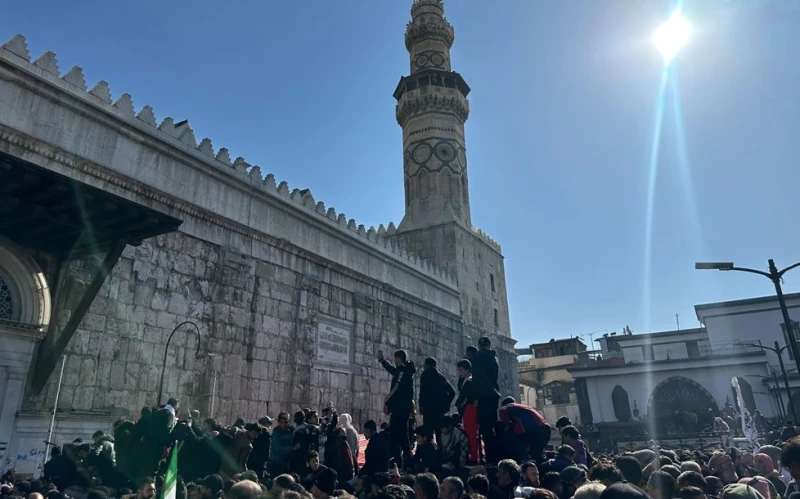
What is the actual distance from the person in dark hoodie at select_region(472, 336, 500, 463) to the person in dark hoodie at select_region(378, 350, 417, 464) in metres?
0.95

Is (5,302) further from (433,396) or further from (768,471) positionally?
(768,471)

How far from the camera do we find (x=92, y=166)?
334 inches

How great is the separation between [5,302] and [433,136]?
683 inches

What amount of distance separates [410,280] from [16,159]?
12296mm

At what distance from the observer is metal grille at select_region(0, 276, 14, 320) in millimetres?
7332

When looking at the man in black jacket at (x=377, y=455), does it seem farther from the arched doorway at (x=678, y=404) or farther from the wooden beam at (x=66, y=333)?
the arched doorway at (x=678, y=404)

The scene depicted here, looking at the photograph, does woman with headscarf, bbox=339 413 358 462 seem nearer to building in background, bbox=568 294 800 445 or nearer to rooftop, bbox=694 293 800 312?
building in background, bbox=568 294 800 445

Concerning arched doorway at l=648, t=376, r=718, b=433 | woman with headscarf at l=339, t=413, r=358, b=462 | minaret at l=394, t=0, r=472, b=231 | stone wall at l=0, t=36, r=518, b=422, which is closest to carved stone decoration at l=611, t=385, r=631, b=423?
arched doorway at l=648, t=376, r=718, b=433

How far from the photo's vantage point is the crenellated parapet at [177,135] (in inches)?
315

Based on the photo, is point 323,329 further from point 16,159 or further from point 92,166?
point 16,159

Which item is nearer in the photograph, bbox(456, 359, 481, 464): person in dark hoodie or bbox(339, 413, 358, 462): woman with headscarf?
bbox(456, 359, 481, 464): person in dark hoodie

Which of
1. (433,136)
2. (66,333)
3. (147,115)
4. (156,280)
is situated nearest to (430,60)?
(433,136)

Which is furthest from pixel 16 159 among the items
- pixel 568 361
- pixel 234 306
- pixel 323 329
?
pixel 568 361

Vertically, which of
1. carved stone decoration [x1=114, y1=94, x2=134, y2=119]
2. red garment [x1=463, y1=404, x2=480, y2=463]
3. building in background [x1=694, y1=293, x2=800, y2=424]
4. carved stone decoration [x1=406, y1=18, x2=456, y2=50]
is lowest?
red garment [x1=463, y1=404, x2=480, y2=463]
